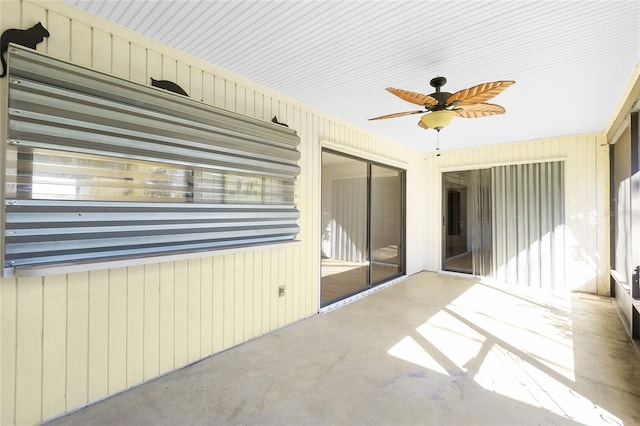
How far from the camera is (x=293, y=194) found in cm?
328

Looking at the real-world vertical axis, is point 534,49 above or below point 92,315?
above

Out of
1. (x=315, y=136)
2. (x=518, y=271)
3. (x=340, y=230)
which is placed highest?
(x=315, y=136)

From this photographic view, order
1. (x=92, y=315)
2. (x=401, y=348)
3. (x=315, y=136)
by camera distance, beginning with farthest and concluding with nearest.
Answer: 1. (x=315, y=136)
2. (x=401, y=348)
3. (x=92, y=315)

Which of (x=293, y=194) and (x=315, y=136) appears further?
(x=315, y=136)

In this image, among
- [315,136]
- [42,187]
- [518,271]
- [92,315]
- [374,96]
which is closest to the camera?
[42,187]

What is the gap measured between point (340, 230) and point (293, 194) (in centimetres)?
197

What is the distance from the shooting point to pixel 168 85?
2.29 meters

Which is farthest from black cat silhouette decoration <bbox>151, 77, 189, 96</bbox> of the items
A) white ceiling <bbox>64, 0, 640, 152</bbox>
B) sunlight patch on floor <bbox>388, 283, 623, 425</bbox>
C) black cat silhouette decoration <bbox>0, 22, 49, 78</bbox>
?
sunlight patch on floor <bbox>388, 283, 623, 425</bbox>

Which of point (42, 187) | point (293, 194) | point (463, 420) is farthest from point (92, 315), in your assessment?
point (463, 420)

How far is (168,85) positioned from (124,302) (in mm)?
1640

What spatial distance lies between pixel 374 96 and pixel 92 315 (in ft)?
10.1

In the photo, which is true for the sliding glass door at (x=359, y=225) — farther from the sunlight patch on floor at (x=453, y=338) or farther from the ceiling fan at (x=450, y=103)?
the ceiling fan at (x=450, y=103)

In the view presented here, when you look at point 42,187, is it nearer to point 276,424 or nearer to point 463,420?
point 276,424

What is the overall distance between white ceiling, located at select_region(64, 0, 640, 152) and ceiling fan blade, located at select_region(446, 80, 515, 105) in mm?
409
